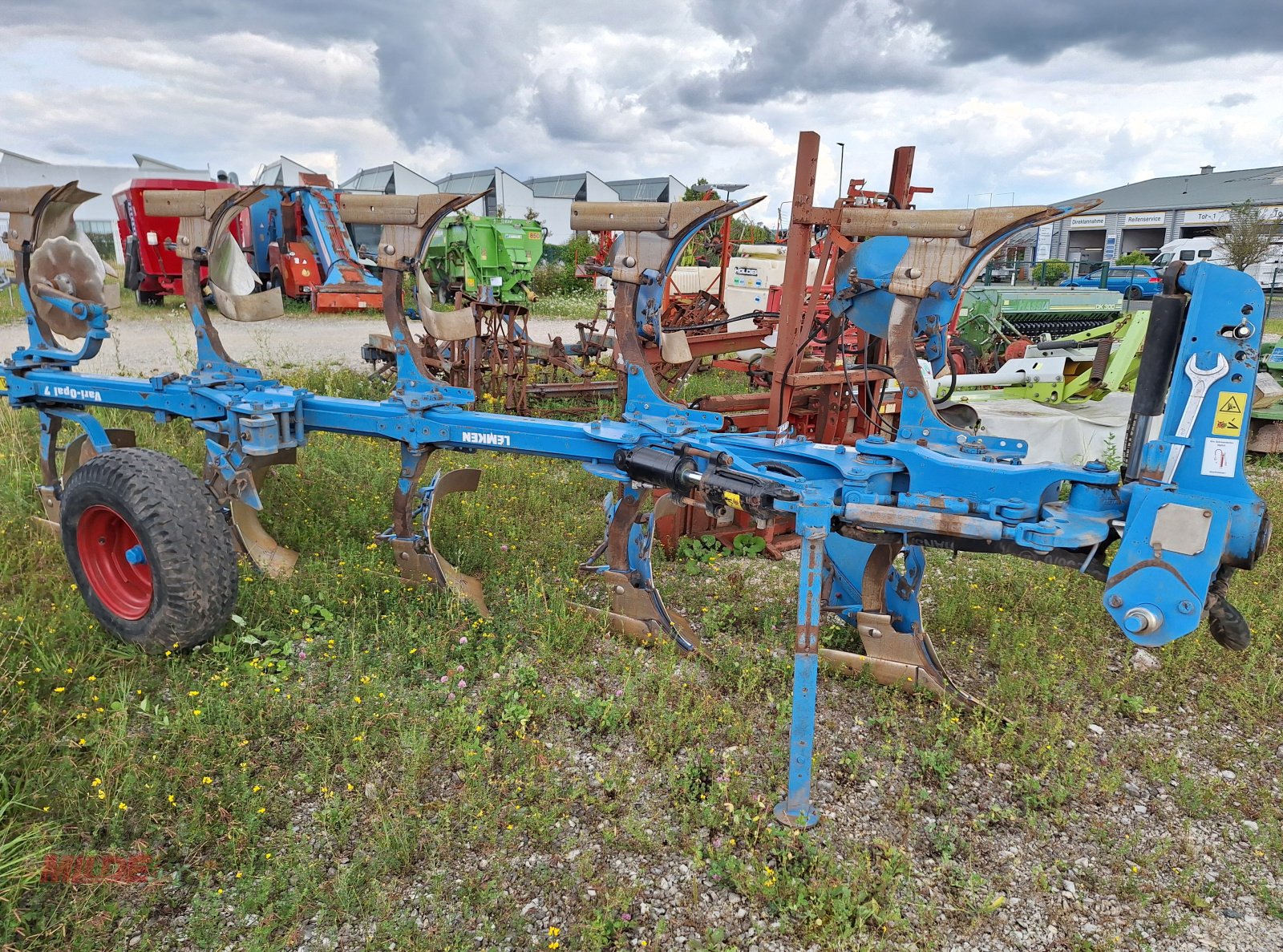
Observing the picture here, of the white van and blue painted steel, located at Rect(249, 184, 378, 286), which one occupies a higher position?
the white van

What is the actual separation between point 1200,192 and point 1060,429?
3919cm

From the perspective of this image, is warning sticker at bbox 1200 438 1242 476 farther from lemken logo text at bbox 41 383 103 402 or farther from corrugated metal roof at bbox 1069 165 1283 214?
corrugated metal roof at bbox 1069 165 1283 214

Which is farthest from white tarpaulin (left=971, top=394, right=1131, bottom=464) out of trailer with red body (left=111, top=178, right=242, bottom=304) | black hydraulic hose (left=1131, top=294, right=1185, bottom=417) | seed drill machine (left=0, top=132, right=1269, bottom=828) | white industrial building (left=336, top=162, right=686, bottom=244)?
white industrial building (left=336, top=162, right=686, bottom=244)

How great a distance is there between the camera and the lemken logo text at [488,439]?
12.2 ft

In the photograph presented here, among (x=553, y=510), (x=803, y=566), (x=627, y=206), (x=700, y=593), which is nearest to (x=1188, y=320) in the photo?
(x=803, y=566)

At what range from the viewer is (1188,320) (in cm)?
256

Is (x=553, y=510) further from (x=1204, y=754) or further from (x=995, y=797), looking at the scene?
(x=1204, y=754)

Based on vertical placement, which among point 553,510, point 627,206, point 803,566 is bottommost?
point 553,510

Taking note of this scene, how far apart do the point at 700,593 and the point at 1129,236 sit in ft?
138

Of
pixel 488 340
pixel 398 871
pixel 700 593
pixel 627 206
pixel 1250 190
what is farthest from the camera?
pixel 1250 190

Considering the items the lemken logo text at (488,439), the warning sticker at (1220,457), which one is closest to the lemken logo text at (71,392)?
the lemken logo text at (488,439)

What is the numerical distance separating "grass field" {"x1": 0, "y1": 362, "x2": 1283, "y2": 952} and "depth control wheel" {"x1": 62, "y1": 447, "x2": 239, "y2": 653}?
167 millimetres

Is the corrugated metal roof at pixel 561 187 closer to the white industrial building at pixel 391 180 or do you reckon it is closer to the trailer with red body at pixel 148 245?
the white industrial building at pixel 391 180

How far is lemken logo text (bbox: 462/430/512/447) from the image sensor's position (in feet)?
12.2
